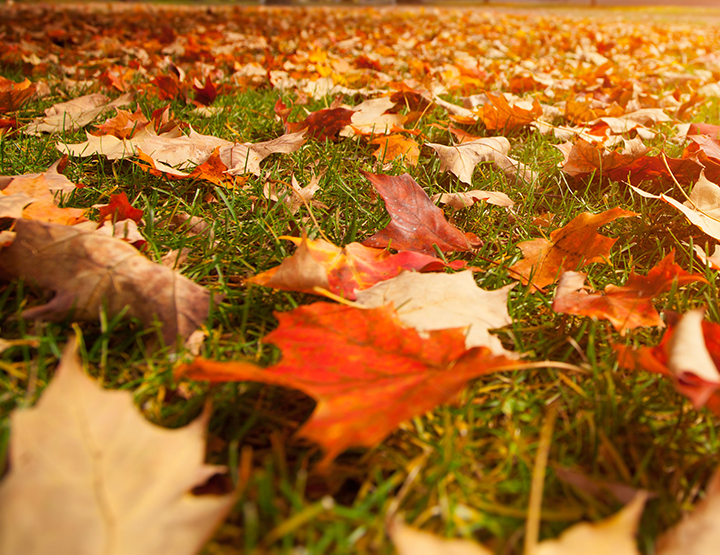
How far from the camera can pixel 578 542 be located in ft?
1.51

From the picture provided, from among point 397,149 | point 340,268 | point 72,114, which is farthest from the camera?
Result: point 72,114

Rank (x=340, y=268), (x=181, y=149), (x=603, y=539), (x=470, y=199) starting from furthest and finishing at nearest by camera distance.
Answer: (x=181, y=149)
(x=470, y=199)
(x=340, y=268)
(x=603, y=539)

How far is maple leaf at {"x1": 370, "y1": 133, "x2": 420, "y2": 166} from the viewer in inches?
63.9

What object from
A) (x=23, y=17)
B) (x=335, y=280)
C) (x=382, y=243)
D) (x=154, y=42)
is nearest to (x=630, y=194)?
(x=382, y=243)

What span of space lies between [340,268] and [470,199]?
21.2 inches

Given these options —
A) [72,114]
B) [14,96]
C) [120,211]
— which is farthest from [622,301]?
[14,96]

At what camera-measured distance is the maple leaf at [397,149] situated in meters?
1.62

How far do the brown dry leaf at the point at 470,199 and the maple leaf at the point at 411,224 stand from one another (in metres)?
0.18

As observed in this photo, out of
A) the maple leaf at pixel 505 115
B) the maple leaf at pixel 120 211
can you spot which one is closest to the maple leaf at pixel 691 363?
the maple leaf at pixel 120 211

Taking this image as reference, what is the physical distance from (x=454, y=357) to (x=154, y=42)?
4.91 meters

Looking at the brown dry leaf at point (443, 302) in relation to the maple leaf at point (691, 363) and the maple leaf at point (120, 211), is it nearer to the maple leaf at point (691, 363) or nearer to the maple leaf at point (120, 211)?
the maple leaf at point (691, 363)

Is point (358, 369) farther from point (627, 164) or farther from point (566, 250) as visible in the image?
point (627, 164)

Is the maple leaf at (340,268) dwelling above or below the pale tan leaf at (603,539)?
below

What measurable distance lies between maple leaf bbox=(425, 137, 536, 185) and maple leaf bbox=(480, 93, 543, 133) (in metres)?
0.28
